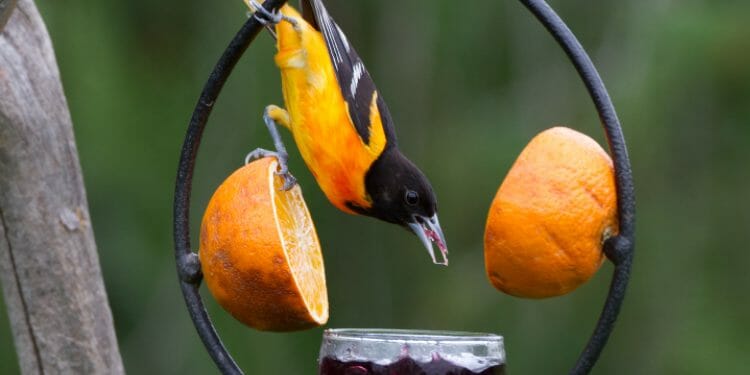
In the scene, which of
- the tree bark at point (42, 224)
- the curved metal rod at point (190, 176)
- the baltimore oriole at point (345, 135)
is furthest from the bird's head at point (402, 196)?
the curved metal rod at point (190, 176)

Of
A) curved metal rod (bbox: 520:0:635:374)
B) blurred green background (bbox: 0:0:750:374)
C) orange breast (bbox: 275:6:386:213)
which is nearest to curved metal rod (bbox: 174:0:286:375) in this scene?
curved metal rod (bbox: 520:0:635:374)

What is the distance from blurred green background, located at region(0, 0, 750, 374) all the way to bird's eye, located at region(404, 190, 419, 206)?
143 cm

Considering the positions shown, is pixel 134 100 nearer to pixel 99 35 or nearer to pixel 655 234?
pixel 99 35

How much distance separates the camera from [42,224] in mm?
2494

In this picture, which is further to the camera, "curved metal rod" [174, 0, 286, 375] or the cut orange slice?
"curved metal rod" [174, 0, 286, 375]

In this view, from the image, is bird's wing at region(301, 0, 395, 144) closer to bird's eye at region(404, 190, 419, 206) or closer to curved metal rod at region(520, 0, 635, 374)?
bird's eye at region(404, 190, 419, 206)

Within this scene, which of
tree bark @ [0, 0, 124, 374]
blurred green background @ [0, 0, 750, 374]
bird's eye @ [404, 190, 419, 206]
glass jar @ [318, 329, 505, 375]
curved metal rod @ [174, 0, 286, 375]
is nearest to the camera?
glass jar @ [318, 329, 505, 375]

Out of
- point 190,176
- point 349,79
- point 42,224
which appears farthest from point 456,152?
point 190,176

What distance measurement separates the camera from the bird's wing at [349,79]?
275 centimetres

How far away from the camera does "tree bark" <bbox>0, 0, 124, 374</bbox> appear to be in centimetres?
247

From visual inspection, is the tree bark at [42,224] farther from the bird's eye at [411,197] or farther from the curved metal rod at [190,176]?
the bird's eye at [411,197]

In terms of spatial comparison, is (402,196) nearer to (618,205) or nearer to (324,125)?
(324,125)

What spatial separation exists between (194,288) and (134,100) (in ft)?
8.15

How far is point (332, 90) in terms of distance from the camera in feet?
9.15
